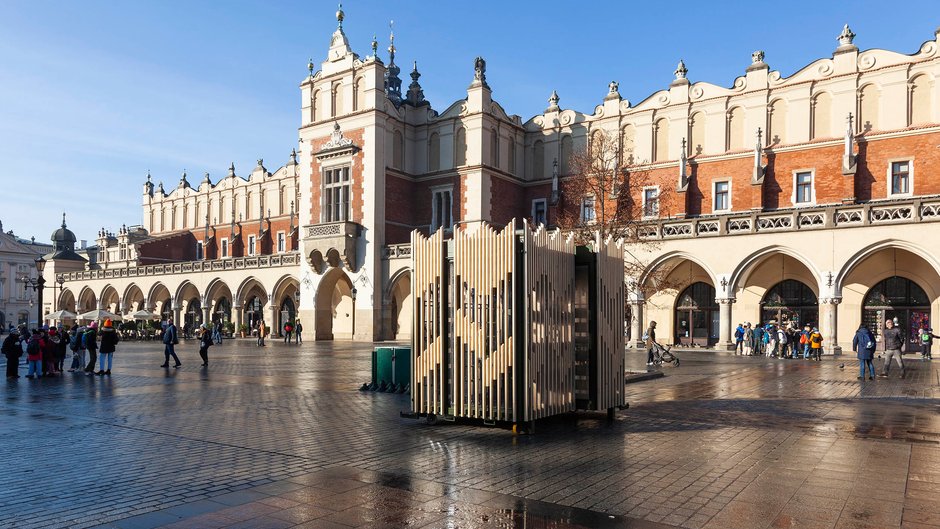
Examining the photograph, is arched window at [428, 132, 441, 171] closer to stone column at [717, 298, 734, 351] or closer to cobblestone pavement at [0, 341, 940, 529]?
stone column at [717, 298, 734, 351]

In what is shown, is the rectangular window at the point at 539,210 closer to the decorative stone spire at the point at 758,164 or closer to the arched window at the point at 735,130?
the arched window at the point at 735,130

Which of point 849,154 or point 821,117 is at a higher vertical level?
point 821,117

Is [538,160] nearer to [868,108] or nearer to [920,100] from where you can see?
[868,108]

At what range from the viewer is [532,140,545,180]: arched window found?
42.7m

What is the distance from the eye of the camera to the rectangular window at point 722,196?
36031 mm

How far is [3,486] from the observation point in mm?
6941

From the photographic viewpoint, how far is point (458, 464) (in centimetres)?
797

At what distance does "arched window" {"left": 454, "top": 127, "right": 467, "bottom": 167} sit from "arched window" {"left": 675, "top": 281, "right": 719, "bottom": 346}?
→ 1405 centimetres

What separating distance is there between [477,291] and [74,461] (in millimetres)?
5209

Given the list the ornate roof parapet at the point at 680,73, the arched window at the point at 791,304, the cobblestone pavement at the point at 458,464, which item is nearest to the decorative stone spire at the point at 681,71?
the ornate roof parapet at the point at 680,73

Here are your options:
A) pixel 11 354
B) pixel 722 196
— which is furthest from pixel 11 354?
pixel 722 196

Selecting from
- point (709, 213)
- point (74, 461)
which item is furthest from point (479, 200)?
point (74, 461)

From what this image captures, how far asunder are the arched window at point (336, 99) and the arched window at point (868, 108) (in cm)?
2644

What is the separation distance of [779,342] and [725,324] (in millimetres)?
3342
